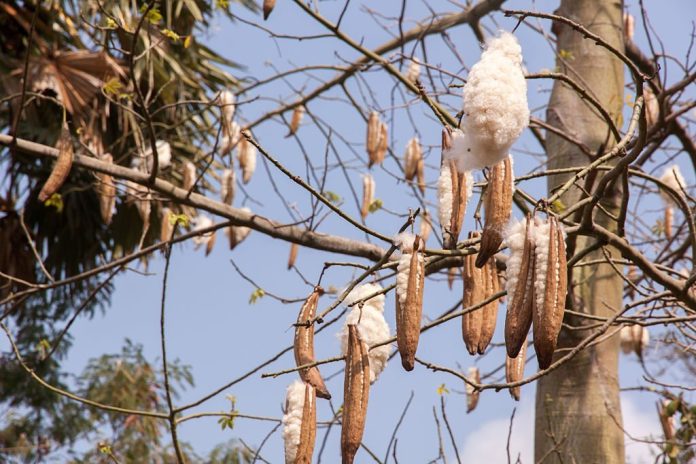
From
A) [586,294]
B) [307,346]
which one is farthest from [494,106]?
[586,294]

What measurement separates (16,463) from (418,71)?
6.40m

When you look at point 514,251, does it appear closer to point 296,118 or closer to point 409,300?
point 409,300

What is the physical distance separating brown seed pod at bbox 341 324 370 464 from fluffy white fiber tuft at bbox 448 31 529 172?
1.23 feet

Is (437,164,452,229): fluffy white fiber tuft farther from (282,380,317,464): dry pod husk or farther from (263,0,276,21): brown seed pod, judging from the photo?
(263,0,276,21): brown seed pod

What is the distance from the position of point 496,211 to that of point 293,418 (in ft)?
1.65

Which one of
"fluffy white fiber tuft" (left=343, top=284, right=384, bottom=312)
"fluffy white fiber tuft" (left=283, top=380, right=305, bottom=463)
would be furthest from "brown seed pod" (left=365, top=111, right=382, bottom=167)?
"fluffy white fiber tuft" (left=283, top=380, right=305, bottom=463)

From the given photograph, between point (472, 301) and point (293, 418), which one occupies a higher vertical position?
point (472, 301)

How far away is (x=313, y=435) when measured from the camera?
1.60 metres

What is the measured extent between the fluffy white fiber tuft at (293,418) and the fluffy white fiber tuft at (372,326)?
13 centimetres

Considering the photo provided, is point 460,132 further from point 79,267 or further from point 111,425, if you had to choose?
point 111,425

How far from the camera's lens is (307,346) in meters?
1.68

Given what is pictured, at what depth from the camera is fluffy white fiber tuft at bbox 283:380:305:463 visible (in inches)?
62.4

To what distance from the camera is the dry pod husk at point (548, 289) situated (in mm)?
1236

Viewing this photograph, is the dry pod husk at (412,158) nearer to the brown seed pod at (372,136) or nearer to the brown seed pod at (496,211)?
the brown seed pod at (372,136)
